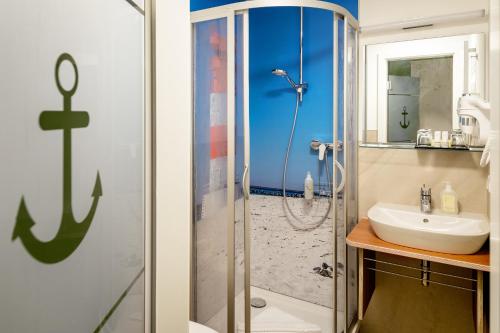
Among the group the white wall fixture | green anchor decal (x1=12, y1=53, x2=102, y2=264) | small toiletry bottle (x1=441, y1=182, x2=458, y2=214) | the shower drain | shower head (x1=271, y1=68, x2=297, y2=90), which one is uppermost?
the white wall fixture

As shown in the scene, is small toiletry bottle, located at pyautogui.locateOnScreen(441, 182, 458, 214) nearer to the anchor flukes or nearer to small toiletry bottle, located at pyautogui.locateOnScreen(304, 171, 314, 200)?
small toiletry bottle, located at pyautogui.locateOnScreen(304, 171, 314, 200)

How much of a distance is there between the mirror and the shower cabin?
0.13 meters

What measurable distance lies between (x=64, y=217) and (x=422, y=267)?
7.03 ft

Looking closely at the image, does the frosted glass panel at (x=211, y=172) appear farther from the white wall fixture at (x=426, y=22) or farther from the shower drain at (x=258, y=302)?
the white wall fixture at (x=426, y=22)

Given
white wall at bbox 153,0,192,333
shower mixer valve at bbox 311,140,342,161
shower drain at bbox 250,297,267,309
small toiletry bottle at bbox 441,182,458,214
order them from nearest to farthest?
white wall at bbox 153,0,192,333 < small toiletry bottle at bbox 441,182,458,214 < shower mixer valve at bbox 311,140,342,161 < shower drain at bbox 250,297,267,309

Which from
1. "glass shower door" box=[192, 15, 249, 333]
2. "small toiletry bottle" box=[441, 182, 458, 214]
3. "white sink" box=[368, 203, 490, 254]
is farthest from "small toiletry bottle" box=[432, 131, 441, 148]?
"glass shower door" box=[192, 15, 249, 333]

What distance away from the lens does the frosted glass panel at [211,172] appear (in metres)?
1.91

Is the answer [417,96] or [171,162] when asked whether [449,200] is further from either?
[171,162]

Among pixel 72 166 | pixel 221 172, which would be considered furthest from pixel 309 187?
pixel 72 166

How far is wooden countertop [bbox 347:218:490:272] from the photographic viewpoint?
1642 mm

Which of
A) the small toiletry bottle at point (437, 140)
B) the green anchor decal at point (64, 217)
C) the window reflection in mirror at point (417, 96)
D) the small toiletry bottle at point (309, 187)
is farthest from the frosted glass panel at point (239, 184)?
the green anchor decal at point (64, 217)

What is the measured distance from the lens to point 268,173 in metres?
2.62

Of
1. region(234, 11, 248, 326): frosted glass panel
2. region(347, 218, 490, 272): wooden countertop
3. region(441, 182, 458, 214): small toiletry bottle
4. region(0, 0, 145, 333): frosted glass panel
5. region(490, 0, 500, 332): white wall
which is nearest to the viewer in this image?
region(0, 0, 145, 333): frosted glass panel

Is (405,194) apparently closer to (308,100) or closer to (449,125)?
(449,125)
